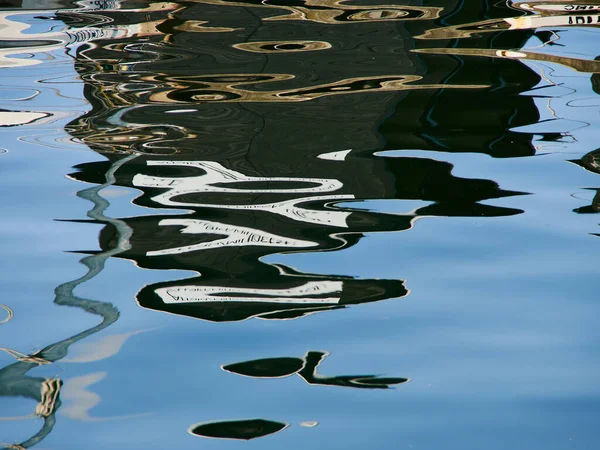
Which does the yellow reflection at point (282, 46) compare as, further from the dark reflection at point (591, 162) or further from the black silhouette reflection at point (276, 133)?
the dark reflection at point (591, 162)

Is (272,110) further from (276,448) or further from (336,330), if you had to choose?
(276,448)

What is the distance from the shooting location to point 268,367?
49.0 inches

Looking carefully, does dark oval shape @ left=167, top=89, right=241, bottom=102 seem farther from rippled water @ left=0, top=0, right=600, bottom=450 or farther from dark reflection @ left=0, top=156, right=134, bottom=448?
dark reflection @ left=0, top=156, right=134, bottom=448

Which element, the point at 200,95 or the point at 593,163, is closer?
the point at 593,163

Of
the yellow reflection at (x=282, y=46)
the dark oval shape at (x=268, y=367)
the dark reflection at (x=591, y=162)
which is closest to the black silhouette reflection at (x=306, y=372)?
the dark oval shape at (x=268, y=367)

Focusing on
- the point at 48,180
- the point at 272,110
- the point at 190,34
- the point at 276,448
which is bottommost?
the point at 276,448

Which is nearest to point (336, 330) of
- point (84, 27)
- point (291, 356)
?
point (291, 356)

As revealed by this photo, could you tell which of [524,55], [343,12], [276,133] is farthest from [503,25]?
[276,133]

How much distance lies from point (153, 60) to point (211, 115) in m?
0.43

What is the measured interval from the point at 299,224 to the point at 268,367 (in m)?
0.58

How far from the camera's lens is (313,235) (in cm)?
172

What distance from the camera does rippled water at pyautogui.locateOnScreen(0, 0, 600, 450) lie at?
1.16 metres

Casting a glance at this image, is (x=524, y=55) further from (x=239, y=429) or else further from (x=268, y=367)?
(x=239, y=429)

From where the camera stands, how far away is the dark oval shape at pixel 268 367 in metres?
1.23
